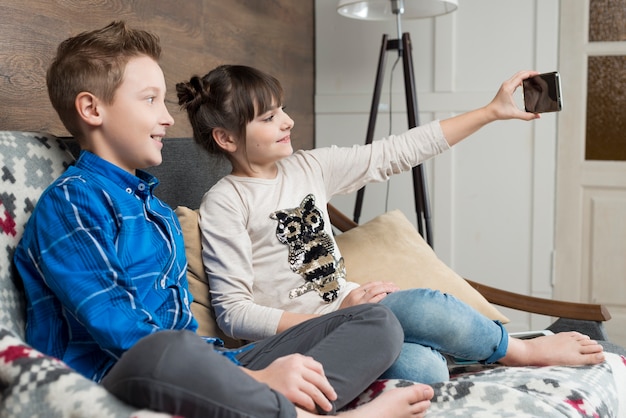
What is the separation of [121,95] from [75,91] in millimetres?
82

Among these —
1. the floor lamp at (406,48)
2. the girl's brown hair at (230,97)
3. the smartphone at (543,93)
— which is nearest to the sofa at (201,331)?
the girl's brown hair at (230,97)

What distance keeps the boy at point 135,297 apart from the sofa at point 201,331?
5 centimetres

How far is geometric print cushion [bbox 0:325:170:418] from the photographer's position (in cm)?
96

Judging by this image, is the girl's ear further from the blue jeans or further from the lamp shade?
the lamp shade

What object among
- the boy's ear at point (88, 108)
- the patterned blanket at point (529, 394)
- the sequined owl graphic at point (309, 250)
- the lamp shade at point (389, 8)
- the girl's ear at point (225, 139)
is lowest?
the patterned blanket at point (529, 394)

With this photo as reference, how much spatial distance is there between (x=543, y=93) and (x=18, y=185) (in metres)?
1.16

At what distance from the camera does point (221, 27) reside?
290cm

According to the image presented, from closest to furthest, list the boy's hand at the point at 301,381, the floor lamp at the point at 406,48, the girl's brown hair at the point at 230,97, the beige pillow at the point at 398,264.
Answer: the boy's hand at the point at 301,381
the girl's brown hair at the point at 230,97
the beige pillow at the point at 398,264
the floor lamp at the point at 406,48

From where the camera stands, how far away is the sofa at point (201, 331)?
98cm

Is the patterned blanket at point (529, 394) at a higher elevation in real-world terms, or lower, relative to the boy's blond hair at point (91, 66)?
lower

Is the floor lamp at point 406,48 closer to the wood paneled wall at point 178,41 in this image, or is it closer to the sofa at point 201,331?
the wood paneled wall at point 178,41

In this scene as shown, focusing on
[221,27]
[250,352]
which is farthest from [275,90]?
[221,27]

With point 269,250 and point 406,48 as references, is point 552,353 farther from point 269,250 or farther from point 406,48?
point 406,48

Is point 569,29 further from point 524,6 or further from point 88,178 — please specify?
point 88,178
